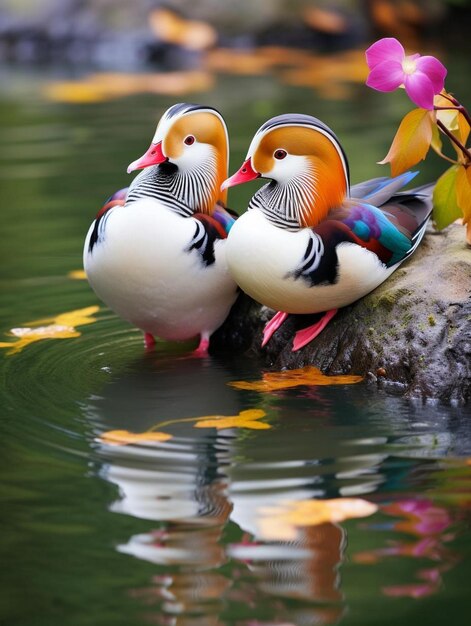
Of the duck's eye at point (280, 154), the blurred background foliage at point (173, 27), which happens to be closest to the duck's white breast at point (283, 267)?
the duck's eye at point (280, 154)

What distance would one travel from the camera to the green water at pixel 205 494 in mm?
2217

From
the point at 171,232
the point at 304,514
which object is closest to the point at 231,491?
the point at 304,514

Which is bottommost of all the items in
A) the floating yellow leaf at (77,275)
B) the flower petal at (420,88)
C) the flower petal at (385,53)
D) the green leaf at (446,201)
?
the floating yellow leaf at (77,275)

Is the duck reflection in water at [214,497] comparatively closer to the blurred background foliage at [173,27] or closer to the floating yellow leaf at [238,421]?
the floating yellow leaf at [238,421]

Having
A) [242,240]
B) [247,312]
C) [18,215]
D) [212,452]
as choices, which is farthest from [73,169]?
[212,452]

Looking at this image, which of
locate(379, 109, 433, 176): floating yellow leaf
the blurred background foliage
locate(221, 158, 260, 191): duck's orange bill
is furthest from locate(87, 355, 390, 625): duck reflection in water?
the blurred background foliage

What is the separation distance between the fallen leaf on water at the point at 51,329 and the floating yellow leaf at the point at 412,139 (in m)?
1.36

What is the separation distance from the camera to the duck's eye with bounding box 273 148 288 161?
11.0ft

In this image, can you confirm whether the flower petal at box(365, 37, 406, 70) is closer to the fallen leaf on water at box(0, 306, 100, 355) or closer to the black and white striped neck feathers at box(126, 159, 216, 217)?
the black and white striped neck feathers at box(126, 159, 216, 217)

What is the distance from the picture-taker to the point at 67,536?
250 centimetres

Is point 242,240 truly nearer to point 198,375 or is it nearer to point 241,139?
point 198,375

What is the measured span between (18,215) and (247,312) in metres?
2.23

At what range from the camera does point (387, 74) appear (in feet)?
10.6

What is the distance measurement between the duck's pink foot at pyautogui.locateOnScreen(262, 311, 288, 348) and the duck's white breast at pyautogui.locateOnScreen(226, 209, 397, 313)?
0.60 feet
